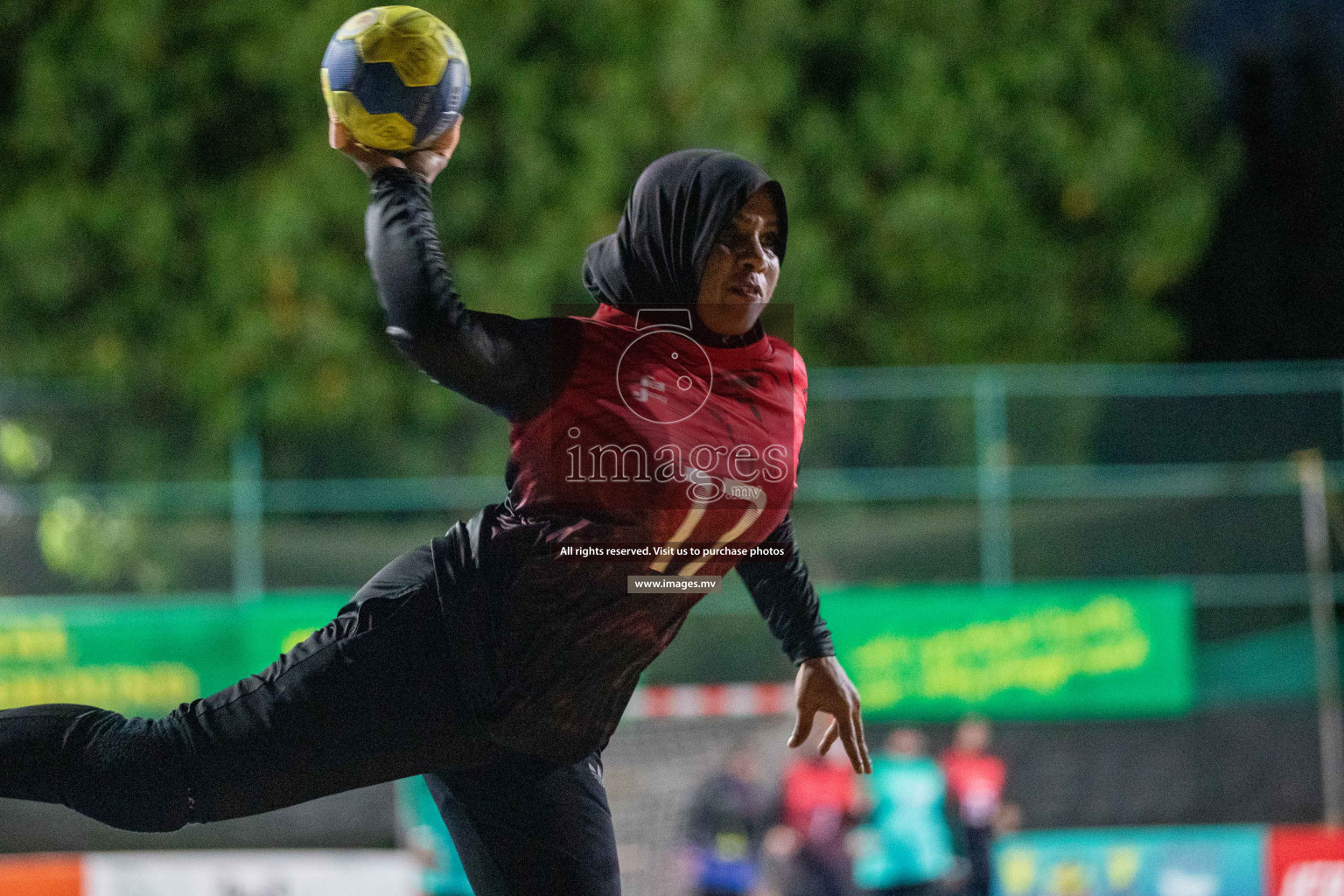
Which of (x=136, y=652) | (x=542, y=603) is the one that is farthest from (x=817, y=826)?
(x=542, y=603)

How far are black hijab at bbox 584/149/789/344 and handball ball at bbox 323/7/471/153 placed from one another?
0.34 m

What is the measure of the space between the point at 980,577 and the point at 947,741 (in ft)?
4.02

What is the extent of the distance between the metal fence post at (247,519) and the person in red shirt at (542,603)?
7059mm

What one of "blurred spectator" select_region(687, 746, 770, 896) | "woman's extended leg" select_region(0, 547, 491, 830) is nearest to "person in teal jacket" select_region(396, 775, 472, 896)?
"blurred spectator" select_region(687, 746, 770, 896)

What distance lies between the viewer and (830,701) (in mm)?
2855

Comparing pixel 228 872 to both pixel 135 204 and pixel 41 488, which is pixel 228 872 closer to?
pixel 41 488

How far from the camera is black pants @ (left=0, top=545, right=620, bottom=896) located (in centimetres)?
236

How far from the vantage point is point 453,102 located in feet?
7.93

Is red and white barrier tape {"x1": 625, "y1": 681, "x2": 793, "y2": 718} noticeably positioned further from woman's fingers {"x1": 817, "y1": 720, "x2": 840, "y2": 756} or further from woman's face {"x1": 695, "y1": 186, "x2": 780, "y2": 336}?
woman's face {"x1": 695, "y1": 186, "x2": 780, "y2": 336}

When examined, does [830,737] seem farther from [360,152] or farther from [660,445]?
[360,152]

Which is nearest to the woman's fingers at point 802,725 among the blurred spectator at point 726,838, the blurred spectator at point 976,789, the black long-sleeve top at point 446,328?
the black long-sleeve top at point 446,328

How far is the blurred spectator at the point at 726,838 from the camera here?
762cm

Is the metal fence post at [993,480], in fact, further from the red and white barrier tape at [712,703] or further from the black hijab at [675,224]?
the black hijab at [675,224]

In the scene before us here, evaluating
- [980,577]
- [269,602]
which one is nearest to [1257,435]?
[980,577]
